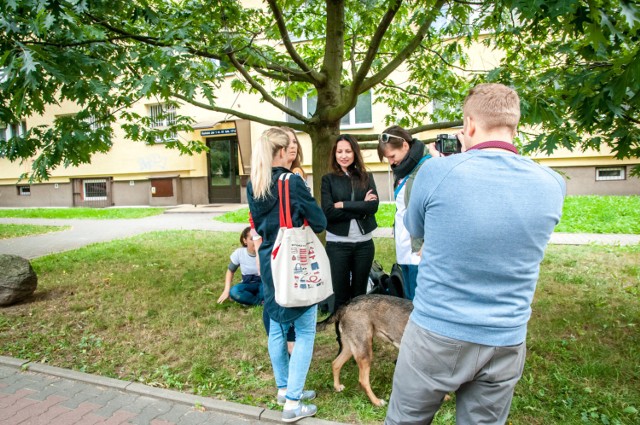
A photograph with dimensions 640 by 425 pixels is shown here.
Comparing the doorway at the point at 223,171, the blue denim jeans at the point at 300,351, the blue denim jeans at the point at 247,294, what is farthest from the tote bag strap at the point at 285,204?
the doorway at the point at 223,171

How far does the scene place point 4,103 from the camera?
13.1 ft

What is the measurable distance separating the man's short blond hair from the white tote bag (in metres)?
1.41

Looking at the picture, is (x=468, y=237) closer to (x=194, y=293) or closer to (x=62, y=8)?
(x=62, y=8)

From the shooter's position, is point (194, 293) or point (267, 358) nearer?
point (267, 358)

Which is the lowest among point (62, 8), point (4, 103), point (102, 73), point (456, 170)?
point (456, 170)

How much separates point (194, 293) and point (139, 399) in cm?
277

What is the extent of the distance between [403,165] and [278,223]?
3.56ft

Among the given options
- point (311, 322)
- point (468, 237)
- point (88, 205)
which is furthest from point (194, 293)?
point (88, 205)

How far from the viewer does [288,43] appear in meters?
5.65

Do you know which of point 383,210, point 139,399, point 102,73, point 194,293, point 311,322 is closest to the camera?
point 311,322

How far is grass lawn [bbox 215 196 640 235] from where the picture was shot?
9.88 meters

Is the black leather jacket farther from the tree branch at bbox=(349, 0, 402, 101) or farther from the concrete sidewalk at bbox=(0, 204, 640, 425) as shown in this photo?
the tree branch at bbox=(349, 0, 402, 101)

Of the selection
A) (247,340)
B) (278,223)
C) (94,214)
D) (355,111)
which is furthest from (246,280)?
(94,214)

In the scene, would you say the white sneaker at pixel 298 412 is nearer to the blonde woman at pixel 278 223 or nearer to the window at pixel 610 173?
the blonde woman at pixel 278 223
